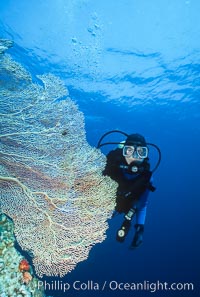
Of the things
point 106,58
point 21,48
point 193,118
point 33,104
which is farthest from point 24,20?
point 193,118

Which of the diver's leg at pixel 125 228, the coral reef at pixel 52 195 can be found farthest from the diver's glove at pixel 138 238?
the coral reef at pixel 52 195

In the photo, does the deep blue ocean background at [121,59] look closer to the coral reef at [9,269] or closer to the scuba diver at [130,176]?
the scuba diver at [130,176]

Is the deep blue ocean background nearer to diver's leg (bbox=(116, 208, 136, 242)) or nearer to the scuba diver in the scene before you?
the scuba diver

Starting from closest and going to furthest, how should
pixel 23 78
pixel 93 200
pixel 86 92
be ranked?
pixel 93 200 < pixel 23 78 < pixel 86 92

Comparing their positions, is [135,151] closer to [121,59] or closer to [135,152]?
[135,152]

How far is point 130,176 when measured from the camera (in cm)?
543

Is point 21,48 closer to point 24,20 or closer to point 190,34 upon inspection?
point 24,20

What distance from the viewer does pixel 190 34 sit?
14.8 metres

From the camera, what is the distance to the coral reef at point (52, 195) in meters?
4.89

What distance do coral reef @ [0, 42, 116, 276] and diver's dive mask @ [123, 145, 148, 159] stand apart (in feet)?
1.54

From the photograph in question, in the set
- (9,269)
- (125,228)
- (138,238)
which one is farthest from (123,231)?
(9,269)

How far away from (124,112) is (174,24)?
11338 millimetres

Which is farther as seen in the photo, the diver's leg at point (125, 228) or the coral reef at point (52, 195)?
the diver's leg at point (125, 228)

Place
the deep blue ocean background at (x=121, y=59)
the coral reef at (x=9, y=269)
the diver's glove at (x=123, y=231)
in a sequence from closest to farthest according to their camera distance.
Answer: the diver's glove at (x=123, y=231) < the coral reef at (x=9, y=269) < the deep blue ocean background at (x=121, y=59)
